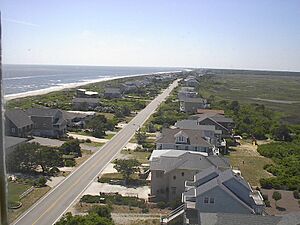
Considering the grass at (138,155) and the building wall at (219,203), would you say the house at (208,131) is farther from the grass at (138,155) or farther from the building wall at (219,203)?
the building wall at (219,203)

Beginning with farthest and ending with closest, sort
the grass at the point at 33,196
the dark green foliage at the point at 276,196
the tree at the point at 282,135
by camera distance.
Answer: the tree at the point at 282,135 < the dark green foliage at the point at 276,196 < the grass at the point at 33,196

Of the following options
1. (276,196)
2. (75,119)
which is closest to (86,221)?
(276,196)

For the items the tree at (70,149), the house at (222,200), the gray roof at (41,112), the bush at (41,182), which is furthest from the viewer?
the gray roof at (41,112)

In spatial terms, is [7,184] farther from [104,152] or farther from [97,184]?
[104,152]

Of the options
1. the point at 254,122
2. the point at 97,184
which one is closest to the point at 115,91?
the point at 254,122

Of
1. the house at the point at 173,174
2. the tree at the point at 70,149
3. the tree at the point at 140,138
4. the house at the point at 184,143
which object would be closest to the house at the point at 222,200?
the house at the point at 173,174

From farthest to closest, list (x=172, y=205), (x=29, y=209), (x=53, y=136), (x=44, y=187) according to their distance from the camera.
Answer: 1. (x=53, y=136)
2. (x=44, y=187)
3. (x=172, y=205)
4. (x=29, y=209)

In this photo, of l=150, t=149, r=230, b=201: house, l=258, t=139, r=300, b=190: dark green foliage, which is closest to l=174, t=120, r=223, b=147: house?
l=258, t=139, r=300, b=190: dark green foliage
